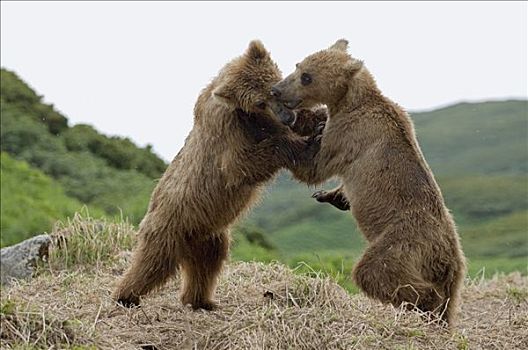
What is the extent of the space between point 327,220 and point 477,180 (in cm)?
691

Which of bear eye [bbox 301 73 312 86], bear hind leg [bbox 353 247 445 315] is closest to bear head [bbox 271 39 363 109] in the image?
bear eye [bbox 301 73 312 86]

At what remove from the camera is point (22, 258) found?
10945 mm

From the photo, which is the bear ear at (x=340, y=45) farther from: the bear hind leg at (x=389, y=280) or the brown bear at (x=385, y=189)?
the bear hind leg at (x=389, y=280)

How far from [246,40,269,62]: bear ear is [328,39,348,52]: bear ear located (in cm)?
64

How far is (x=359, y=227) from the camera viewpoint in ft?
24.7

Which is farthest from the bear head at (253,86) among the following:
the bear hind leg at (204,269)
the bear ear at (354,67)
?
the bear hind leg at (204,269)

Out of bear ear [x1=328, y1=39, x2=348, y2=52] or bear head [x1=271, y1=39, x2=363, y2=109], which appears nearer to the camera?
bear head [x1=271, y1=39, x2=363, y2=109]

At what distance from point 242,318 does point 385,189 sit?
1394 millimetres

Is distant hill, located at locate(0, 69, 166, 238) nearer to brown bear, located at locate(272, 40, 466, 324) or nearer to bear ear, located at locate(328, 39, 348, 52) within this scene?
bear ear, located at locate(328, 39, 348, 52)

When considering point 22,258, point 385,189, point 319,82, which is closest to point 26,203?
point 22,258

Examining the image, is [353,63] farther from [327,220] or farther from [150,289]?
[327,220]

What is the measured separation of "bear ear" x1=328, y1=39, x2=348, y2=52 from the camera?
27.3ft

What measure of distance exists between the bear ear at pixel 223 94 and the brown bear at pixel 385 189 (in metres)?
0.35

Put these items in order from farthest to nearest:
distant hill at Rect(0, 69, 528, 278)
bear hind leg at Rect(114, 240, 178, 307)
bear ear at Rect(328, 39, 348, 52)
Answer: distant hill at Rect(0, 69, 528, 278) → bear ear at Rect(328, 39, 348, 52) → bear hind leg at Rect(114, 240, 178, 307)
